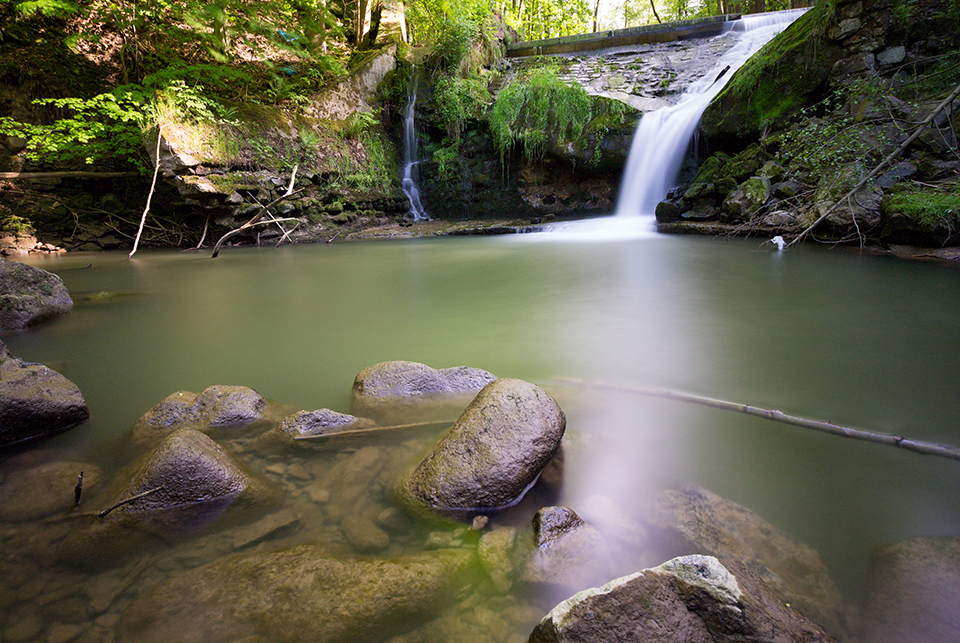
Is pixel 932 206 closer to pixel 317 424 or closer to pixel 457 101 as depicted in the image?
pixel 317 424

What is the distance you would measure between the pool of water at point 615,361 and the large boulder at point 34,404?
0.12 meters

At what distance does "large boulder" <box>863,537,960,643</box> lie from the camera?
1073 millimetres

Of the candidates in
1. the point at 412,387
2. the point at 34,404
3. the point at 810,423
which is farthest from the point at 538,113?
the point at 34,404

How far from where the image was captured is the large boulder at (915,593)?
1073mm

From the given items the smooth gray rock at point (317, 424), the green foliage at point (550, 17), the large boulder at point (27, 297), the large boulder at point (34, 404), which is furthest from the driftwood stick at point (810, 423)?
the green foliage at point (550, 17)

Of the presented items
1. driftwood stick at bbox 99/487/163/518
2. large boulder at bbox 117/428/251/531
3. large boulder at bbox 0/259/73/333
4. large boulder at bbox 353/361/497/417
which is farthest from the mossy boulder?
large boulder at bbox 0/259/73/333

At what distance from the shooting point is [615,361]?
299cm

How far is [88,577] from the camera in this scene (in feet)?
4.17

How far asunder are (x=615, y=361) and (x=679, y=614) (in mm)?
2084

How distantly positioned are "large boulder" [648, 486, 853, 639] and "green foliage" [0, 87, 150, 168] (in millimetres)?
11579

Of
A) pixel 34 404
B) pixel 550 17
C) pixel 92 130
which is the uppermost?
pixel 550 17

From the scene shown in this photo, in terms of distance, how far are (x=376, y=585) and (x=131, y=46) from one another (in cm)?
1413

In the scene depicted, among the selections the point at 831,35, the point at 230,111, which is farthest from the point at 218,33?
the point at 831,35

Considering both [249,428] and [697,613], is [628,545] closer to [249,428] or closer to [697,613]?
[697,613]
